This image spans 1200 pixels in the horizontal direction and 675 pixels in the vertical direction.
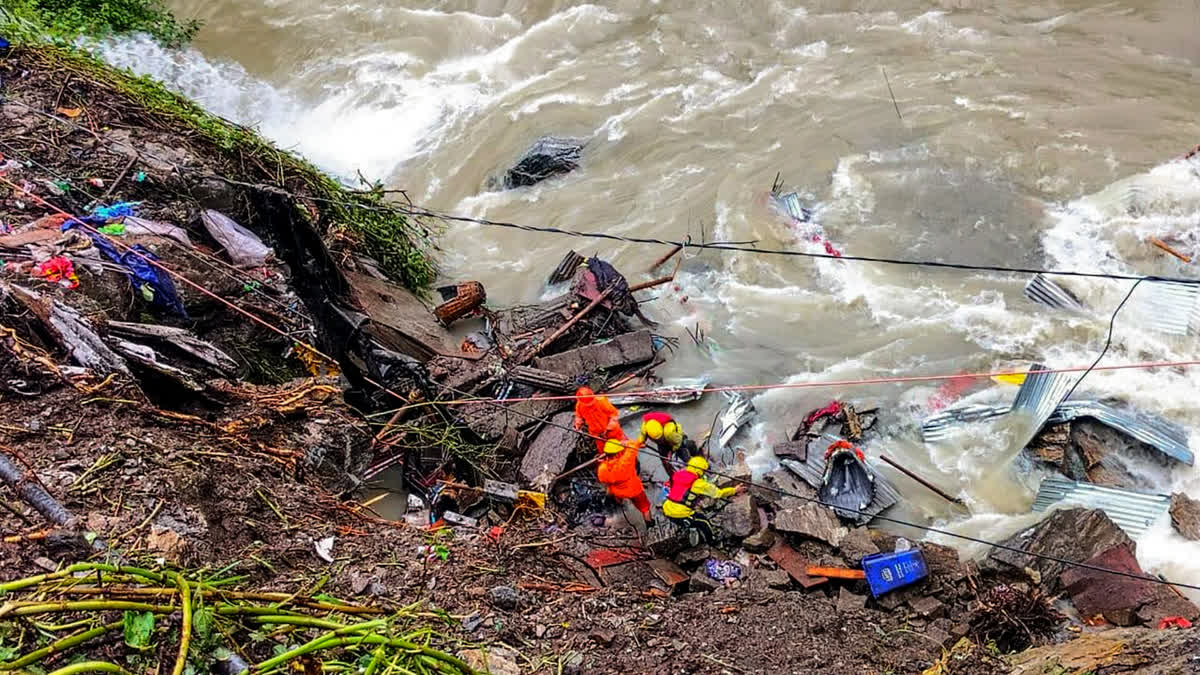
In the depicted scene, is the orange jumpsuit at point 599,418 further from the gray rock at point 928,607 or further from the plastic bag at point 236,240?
the plastic bag at point 236,240

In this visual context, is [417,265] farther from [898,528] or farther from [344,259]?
[898,528]

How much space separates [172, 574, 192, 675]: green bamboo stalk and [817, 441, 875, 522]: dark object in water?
199 inches

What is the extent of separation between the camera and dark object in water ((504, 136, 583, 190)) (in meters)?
10.4

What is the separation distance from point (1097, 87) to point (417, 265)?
389 inches

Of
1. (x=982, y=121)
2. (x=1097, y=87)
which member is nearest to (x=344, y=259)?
(x=982, y=121)

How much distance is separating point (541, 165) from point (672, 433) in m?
5.48

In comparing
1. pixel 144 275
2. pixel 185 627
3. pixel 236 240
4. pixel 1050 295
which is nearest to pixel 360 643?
pixel 185 627

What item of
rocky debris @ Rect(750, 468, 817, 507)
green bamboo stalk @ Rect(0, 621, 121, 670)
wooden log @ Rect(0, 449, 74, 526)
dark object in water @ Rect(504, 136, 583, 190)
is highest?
green bamboo stalk @ Rect(0, 621, 121, 670)

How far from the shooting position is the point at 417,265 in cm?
848

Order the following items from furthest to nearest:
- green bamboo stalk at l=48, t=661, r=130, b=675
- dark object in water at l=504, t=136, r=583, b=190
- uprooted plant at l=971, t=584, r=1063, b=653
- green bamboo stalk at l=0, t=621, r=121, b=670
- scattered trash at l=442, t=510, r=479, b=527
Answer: dark object in water at l=504, t=136, r=583, b=190, scattered trash at l=442, t=510, r=479, b=527, uprooted plant at l=971, t=584, r=1063, b=653, green bamboo stalk at l=0, t=621, r=121, b=670, green bamboo stalk at l=48, t=661, r=130, b=675

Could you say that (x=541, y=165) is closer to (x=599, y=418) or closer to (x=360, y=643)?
(x=599, y=418)

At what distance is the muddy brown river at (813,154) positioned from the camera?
7.29 m

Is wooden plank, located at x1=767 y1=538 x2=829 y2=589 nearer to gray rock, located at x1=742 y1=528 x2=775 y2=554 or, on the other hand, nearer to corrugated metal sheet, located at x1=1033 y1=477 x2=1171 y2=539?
gray rock, located at x1=742 y1=528 x2=775 y2=554

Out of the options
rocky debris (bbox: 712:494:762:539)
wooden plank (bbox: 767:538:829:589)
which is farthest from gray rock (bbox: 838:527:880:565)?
rocky debris (bbox: 712:494:762:539)
